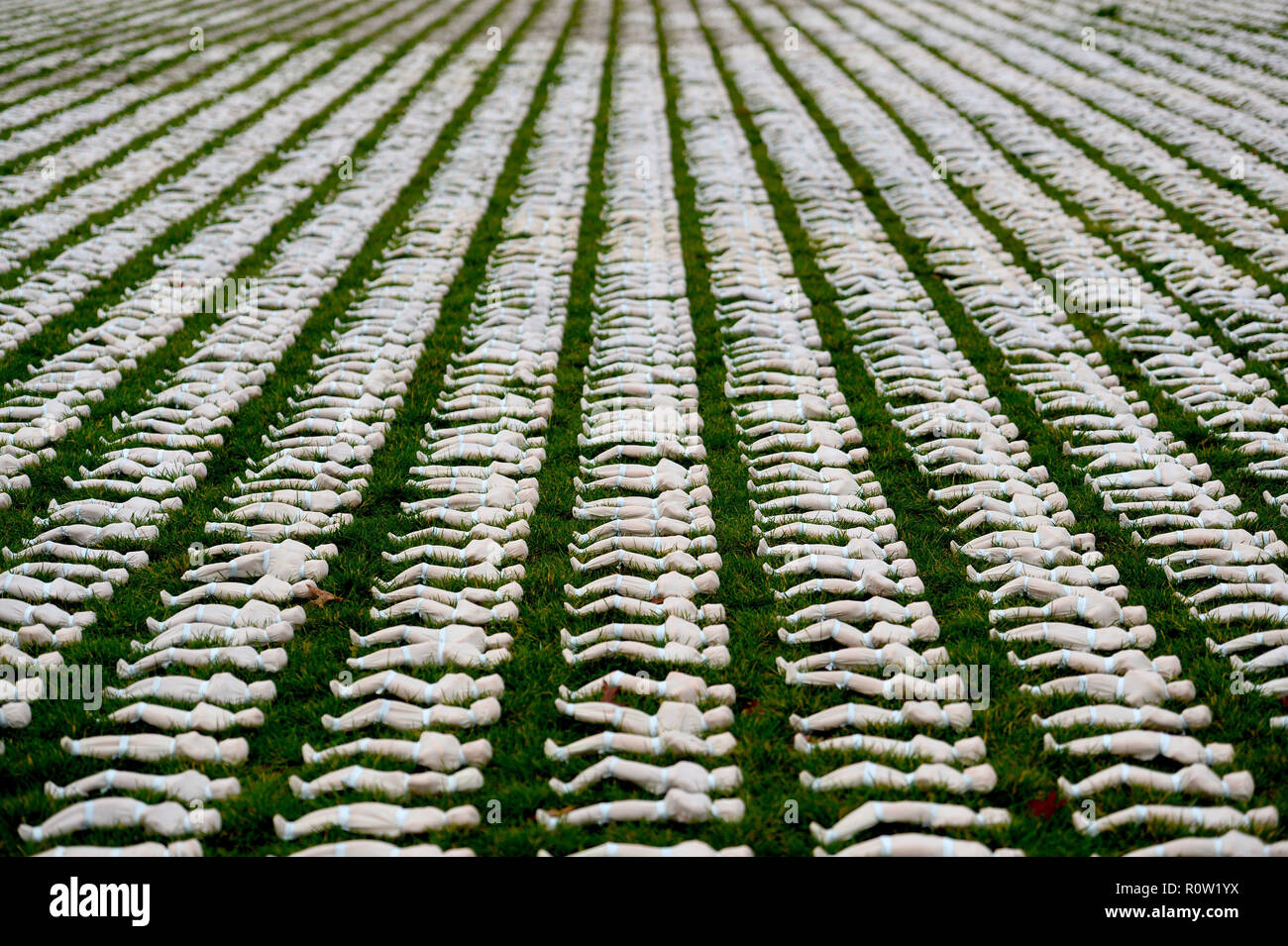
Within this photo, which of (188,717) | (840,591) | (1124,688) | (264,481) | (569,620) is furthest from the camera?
(264,481)

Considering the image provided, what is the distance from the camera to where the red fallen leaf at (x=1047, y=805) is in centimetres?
379

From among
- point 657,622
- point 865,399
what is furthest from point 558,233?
point 657,622

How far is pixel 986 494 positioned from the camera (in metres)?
5.99

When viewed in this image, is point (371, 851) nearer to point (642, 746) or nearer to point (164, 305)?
point (642, 746)

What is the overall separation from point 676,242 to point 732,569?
650 cm

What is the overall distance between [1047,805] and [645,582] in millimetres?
2323

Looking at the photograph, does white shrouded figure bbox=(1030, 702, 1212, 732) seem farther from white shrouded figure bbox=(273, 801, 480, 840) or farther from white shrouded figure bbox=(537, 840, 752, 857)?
white shrouded figure bbox=(273, 801, 480, 840)

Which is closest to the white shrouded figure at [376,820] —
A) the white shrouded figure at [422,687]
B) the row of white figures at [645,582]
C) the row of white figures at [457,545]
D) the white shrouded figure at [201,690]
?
the row of white figures at [457,545]

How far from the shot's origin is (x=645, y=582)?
5.20 meters

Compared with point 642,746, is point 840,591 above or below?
above

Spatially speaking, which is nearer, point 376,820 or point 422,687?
point 376,820

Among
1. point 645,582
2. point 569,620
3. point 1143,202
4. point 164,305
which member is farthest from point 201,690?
point 1143,202

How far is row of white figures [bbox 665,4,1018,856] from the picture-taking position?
3906 mm
